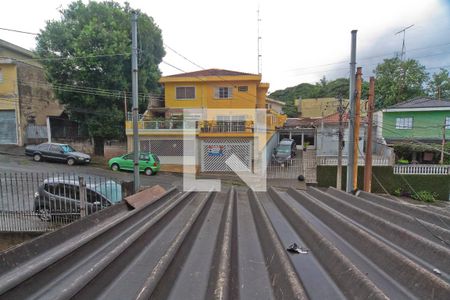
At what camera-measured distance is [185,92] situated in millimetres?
20797

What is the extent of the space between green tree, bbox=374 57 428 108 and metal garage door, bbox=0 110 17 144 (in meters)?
36.5

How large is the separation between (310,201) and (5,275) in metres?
3.04

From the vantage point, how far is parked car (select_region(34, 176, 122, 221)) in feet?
20.4

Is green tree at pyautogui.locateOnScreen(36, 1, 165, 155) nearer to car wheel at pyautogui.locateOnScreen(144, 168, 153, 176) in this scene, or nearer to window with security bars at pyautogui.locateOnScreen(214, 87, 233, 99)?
car wheel at pyautogui.locateOnScreen(144, 168, 153, 176)

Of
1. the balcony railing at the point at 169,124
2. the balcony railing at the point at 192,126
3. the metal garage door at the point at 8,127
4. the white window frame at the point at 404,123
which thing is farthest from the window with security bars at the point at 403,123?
the metal garage door at the point at 8,127

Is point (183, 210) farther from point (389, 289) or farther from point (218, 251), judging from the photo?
point (389, 289)

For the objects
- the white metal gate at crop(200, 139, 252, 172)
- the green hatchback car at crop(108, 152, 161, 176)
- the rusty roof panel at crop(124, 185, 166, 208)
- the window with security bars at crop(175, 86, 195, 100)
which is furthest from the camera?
the window with security bars at crop(175, 86, 195, 100)

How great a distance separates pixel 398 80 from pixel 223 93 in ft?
75.9

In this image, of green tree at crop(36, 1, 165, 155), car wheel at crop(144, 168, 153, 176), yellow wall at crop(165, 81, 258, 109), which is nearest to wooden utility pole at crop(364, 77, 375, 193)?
yellow wall at crop(165, 81, 258, 109)

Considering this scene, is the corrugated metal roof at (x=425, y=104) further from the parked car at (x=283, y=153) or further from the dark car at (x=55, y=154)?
the dark car at (x=55, y=154)

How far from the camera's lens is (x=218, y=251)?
71.8 inches

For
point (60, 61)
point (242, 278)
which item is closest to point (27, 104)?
point (60, 61)

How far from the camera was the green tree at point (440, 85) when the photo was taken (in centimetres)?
2867

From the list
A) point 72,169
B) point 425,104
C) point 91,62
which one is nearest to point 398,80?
point 425,104
